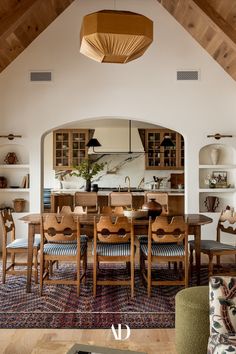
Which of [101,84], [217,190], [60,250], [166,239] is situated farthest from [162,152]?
[60,250]

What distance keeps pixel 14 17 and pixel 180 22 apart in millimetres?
2856

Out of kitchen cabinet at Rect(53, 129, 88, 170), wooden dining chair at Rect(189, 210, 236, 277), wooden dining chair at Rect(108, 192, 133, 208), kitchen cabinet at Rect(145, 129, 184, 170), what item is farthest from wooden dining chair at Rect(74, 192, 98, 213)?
kitchen cabinet at Rect(145, 129, 184, 170)

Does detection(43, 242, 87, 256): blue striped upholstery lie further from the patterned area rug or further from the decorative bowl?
the decorative bowl

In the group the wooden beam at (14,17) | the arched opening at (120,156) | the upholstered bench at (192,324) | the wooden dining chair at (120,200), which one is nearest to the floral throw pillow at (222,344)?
the upholstered bench at (192,324)

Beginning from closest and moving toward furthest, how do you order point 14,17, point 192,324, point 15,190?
point 192,324 < point 14,17 < point 15,190

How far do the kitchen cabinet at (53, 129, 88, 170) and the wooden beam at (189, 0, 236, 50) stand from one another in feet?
16.9

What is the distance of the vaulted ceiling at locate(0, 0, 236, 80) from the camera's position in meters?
5.03

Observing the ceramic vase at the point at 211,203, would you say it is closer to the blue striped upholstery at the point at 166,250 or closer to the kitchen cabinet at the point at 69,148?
the blue striped upholstery at the point at 166,250

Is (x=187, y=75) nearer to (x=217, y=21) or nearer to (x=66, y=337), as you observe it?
(x=217, y=21)

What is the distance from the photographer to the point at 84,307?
387 cm

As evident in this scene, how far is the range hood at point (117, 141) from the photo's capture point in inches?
391

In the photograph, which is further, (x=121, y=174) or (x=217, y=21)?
(x=121, y=174)

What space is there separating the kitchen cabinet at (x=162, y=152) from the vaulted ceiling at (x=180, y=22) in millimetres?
3513

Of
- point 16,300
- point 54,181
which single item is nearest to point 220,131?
point 16,300
